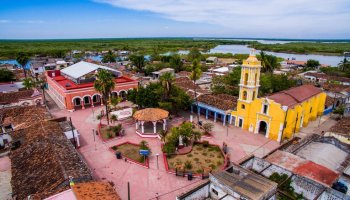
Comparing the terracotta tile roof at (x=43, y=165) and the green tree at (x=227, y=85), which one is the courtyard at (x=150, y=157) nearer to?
the terracotta tile roof at (x=43, y=165)

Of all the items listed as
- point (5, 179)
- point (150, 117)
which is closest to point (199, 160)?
point (150, 117)

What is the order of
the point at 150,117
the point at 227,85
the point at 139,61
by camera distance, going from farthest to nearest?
the point at 139,61 → the point at 227,85 → the point at 150,117

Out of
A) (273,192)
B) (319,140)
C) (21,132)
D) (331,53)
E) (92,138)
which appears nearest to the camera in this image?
(273,192)

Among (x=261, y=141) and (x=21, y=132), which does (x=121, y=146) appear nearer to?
(x=21, y=132)

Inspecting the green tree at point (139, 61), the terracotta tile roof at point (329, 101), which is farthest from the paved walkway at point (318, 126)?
the green tree at point (139, 61)

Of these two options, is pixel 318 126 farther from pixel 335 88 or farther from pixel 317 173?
pixel 317 173

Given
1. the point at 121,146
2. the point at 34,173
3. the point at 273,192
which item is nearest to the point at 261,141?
the point at 273,192
